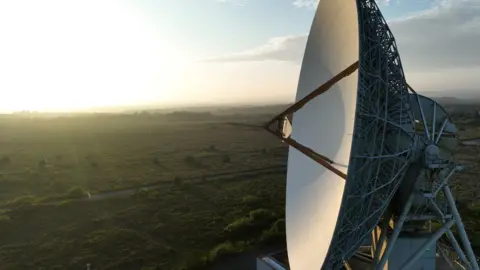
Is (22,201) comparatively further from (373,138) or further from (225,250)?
(373,138)

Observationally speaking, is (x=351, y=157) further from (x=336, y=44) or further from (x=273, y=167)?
(x=273, y=167)

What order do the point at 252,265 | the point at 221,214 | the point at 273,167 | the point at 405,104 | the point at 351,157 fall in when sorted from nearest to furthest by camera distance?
1. the point at 351,157
2. the point at 405,104
3. the point at 252,265
4. the point at 221,214
5. the point at 273,167

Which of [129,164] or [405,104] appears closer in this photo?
[405,104]

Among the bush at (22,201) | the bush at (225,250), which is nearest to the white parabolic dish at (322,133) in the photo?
the bush at (225,250)

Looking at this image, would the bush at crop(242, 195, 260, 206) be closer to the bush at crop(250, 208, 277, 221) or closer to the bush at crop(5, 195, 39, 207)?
the bush at crop(250, 208, 277, 221)

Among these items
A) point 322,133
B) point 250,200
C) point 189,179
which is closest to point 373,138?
point 322,133

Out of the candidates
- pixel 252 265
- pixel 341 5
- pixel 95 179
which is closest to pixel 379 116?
pixel 341 5

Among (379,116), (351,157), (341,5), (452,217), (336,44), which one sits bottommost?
(452,217)

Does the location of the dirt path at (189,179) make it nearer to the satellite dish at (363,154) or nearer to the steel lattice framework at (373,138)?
the satellite dish at (363,154)

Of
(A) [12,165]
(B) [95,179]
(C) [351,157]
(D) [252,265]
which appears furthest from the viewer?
(A) [12,165]
